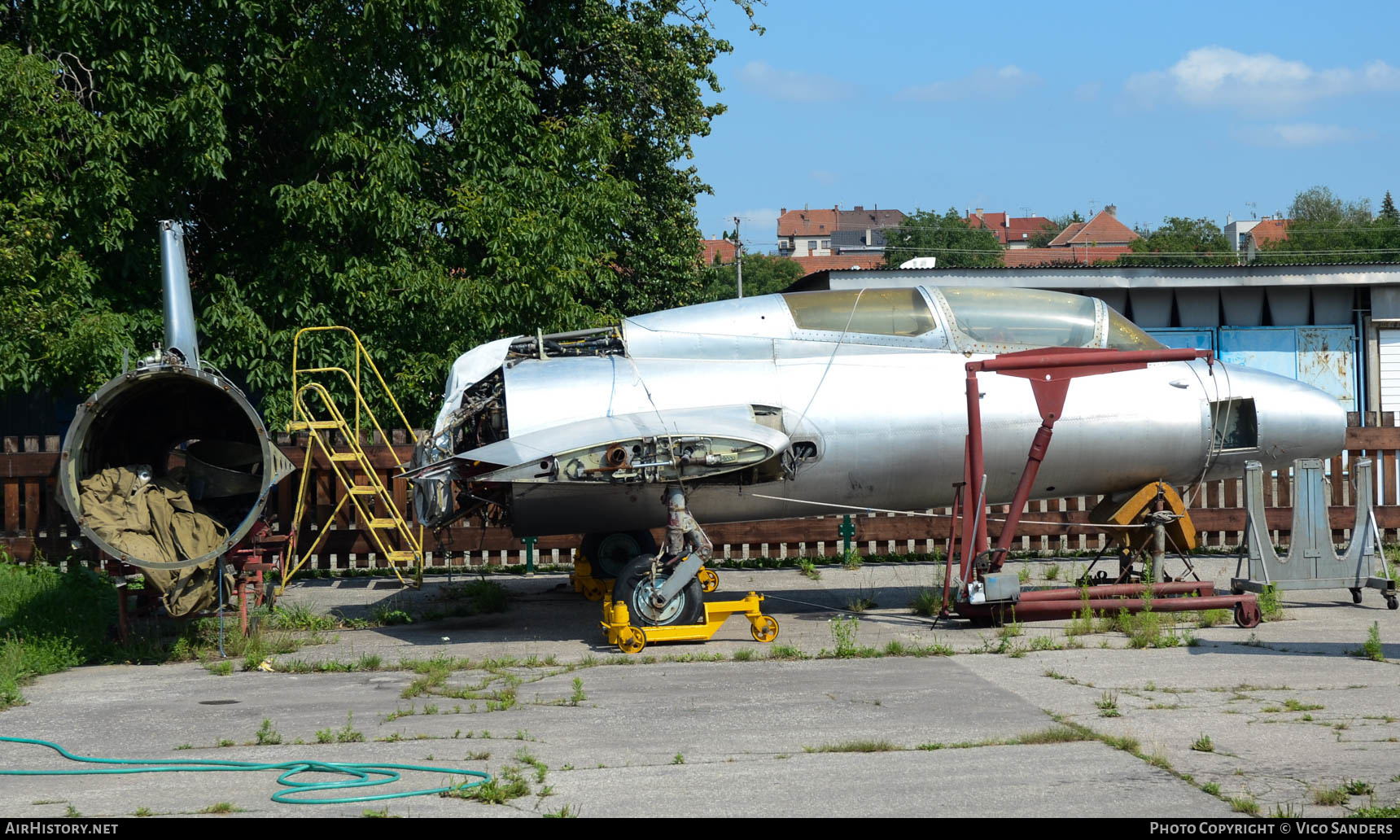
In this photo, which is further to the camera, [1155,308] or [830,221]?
[830,221]

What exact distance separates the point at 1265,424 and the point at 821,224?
181282mm

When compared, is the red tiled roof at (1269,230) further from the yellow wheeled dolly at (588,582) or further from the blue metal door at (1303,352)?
the yellow wheeled dolly at (588,582)

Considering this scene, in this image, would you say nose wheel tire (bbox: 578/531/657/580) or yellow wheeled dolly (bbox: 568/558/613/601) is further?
yellow wheeled dolly (bbox: 568/558/613/601)

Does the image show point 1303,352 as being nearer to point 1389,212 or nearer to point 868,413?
point 868,413

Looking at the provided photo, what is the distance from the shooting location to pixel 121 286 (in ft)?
54.0

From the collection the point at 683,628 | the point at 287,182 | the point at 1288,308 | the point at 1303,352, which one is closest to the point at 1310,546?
the point at 683,628

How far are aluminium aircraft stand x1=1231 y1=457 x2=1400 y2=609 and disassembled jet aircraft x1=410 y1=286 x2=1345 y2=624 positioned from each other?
274mm

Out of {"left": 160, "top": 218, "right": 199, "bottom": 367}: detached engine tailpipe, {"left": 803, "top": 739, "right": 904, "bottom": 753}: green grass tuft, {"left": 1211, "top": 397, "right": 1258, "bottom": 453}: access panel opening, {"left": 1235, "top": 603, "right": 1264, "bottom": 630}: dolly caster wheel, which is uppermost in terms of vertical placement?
{"left": 160, "top": 218, "right": 199, "bottom": 367}: detached engine tailpipe

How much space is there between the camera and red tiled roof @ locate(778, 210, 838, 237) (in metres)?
188

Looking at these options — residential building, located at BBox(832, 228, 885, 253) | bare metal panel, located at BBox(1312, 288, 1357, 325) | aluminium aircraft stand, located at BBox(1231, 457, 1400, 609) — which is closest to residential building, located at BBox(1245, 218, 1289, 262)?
residential building, located at BBox(832, 228, 885, 253)

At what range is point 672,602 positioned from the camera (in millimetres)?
10172

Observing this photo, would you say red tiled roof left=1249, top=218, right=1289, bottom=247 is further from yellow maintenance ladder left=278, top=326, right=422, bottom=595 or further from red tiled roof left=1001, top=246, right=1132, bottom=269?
yellow maintenance ladder left=278, top=326, right=422, bottom=595

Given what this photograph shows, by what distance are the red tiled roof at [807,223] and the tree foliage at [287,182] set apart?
562ft

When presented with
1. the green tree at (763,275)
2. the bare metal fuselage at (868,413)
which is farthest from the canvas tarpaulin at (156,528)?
the green tree at (763,275)
